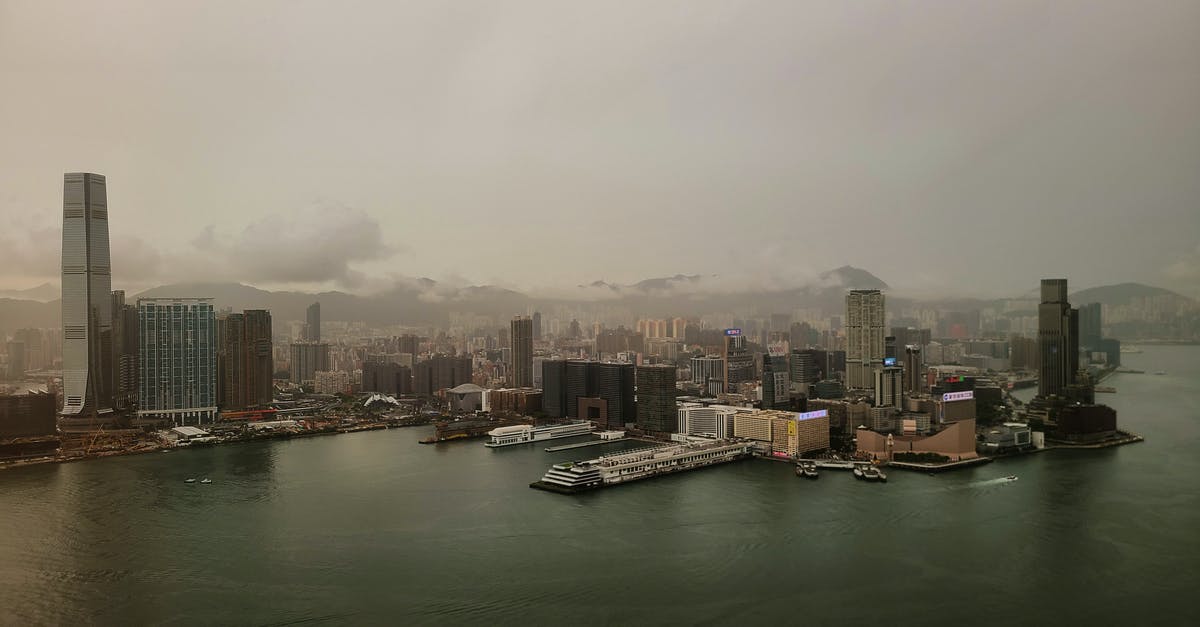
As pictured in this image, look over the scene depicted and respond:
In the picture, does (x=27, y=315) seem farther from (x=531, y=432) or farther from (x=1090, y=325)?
(x=1090, y=325)

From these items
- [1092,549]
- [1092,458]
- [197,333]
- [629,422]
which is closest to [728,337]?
[629,422]

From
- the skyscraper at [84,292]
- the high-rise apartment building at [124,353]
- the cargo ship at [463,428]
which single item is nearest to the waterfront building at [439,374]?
the cargo ship at [463,428]

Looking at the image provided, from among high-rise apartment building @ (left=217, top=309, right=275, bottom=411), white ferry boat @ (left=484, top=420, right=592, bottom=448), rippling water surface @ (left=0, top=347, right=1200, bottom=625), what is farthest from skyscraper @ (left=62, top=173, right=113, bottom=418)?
white ferry boat @ (left=484, top=420, right=592, bottom=448)

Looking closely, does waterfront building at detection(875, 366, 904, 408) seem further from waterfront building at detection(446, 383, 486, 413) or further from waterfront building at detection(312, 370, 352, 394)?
waterfront building at detection(312, 370, 352, 394)

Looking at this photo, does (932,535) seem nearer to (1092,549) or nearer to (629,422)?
(1092,549)

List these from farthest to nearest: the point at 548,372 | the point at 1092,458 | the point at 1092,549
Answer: the point at 548,372 < the point at 1092,458 < the point at 1092,549

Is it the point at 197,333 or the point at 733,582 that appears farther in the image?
the point at 197,333

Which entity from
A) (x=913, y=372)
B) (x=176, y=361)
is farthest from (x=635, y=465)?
(x=176, y=361)
